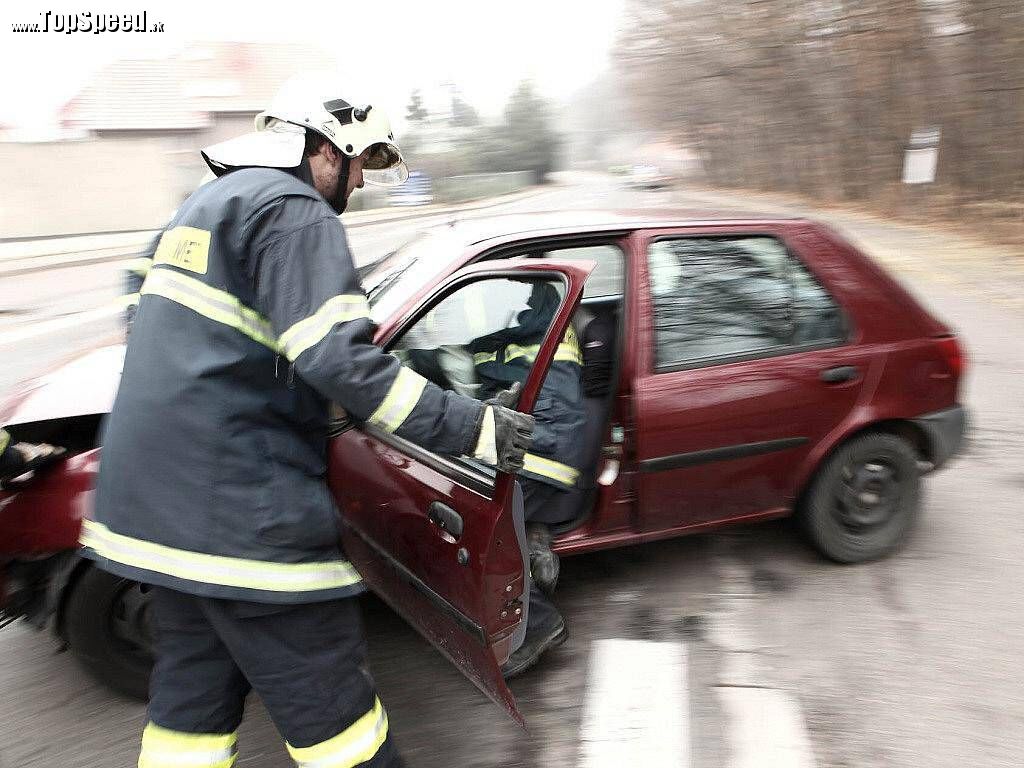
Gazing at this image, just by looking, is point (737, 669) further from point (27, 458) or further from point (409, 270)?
point (27, 458)

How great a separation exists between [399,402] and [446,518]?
0.64 m

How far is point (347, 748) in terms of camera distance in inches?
75.3

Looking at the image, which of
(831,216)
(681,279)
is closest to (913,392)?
(681,279)

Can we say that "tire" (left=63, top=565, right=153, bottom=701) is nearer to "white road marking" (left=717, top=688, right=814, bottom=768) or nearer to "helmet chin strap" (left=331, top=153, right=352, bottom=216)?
"helmet chin strap" (left=331, top=153, right=352, bottom=216)

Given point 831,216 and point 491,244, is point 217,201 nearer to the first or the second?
point 491,244

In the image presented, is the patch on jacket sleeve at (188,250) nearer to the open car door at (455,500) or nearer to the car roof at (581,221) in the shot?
the open car door at (455,500)

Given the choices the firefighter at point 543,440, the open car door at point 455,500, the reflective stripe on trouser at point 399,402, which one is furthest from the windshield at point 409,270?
the reflective stripe on trouser at point 399,402

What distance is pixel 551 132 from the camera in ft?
224

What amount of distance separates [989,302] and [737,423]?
8.32 meters

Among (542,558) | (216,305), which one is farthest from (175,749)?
(542,558)

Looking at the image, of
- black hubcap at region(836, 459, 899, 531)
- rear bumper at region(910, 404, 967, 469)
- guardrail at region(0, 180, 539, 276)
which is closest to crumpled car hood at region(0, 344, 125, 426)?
black hubcap at region(836, 459, 899, 531)

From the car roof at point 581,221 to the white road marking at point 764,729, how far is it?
66.3 inches

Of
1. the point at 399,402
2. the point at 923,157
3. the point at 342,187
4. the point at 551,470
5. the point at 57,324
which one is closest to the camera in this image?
the point at 399,402

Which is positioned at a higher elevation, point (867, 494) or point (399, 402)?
point (399, 402)
